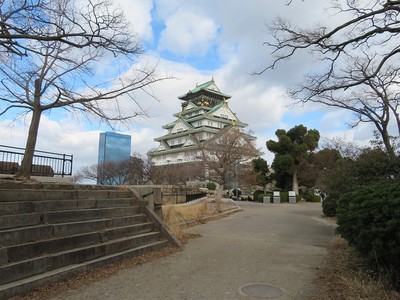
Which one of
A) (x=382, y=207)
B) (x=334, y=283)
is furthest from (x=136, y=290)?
(x=382, y=207)

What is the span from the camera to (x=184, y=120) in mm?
70000

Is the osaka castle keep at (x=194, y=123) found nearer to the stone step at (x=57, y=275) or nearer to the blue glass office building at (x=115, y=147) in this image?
the blue glass office building at (x=115, y=147)

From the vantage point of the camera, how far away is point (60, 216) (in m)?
6.55

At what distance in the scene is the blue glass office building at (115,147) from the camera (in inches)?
1693

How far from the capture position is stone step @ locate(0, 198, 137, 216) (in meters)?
5.77

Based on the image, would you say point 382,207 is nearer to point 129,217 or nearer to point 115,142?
point 129,217

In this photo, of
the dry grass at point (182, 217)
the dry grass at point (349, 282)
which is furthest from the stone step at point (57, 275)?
the dry grass at point (349, 282)

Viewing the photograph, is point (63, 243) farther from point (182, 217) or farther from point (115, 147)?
point (115, 147)

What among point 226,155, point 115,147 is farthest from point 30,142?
point 115,147

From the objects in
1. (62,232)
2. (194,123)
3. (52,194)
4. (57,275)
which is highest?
(194,123)

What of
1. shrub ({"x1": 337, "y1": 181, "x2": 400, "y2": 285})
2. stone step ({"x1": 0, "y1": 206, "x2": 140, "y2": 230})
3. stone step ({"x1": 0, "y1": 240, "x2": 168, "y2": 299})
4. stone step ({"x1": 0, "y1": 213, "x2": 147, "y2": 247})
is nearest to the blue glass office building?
stone step ({"x1": 0, "y1": 206, "x2": 140, "y2": 230})

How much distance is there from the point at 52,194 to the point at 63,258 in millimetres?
1642

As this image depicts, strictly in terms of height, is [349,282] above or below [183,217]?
below

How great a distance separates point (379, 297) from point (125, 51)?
839 cm
